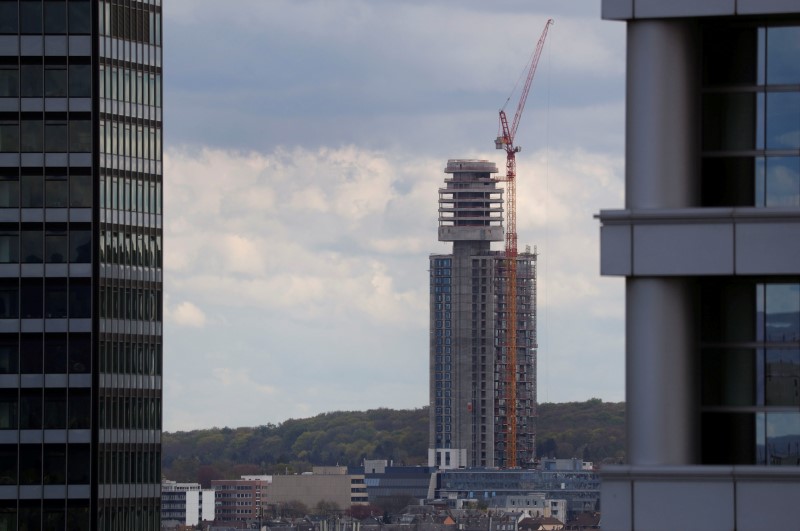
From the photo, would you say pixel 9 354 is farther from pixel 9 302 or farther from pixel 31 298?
pixel 31 298

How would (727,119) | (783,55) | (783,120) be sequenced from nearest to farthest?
(783,120) < (783,55) < (727,119)

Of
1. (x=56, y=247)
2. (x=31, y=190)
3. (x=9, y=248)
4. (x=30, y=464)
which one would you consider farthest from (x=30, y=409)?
(x=31, y=190)

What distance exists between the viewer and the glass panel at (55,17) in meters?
85.2

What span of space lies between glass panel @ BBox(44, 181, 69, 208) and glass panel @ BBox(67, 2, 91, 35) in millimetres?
7754

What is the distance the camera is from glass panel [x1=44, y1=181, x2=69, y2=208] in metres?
86.0

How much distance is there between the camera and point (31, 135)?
84.9 metres

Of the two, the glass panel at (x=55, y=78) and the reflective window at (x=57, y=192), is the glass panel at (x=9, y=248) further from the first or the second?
the glass panel at (x=55, y=78)

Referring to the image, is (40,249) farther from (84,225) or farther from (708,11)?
(708,11)

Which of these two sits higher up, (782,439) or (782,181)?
(782,181)

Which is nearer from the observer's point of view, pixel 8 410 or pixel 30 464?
pixel 30 464

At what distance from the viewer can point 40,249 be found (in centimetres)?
8494

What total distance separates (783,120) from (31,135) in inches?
2488

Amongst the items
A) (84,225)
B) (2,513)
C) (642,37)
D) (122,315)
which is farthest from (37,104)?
(642,37)

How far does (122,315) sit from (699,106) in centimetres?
6576
